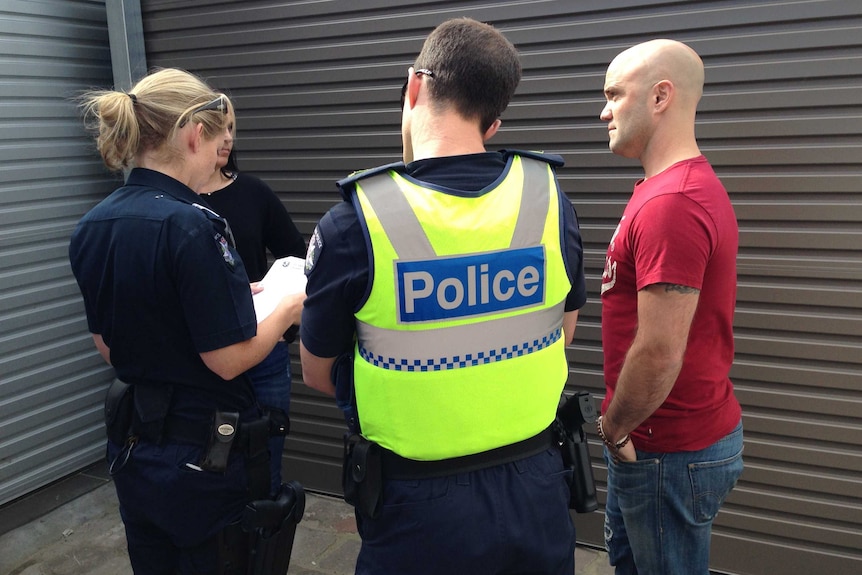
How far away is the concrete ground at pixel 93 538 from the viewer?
365cm

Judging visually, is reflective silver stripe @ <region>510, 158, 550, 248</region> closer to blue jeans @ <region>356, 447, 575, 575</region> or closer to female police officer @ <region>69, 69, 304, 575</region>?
blue jeans @ <region>356, 447, 575, 575</region>

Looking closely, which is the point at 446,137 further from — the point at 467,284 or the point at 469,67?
the point at 467,284

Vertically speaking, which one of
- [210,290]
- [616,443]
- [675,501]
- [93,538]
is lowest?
[93,538]

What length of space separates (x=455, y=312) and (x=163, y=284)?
88 cm

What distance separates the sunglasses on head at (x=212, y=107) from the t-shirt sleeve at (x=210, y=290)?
0.32m

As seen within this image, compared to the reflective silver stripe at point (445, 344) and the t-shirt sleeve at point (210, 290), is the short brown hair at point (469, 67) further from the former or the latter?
the t-shirt sleeve at point (210, 290)

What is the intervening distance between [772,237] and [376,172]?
7.01ft

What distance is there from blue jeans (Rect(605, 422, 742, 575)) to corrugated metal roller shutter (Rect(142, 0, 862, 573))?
1074 millimetres

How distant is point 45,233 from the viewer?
4367mm

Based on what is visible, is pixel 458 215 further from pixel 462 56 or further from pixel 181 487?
pixel 181 487

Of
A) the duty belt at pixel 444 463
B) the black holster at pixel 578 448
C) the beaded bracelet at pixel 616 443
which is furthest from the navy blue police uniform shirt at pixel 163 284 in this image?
the beaded bracelet at pixel 616 443

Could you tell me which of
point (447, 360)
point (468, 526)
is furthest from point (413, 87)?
point (468, 526)

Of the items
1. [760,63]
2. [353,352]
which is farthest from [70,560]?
[760,63]

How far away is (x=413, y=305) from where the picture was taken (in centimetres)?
166
